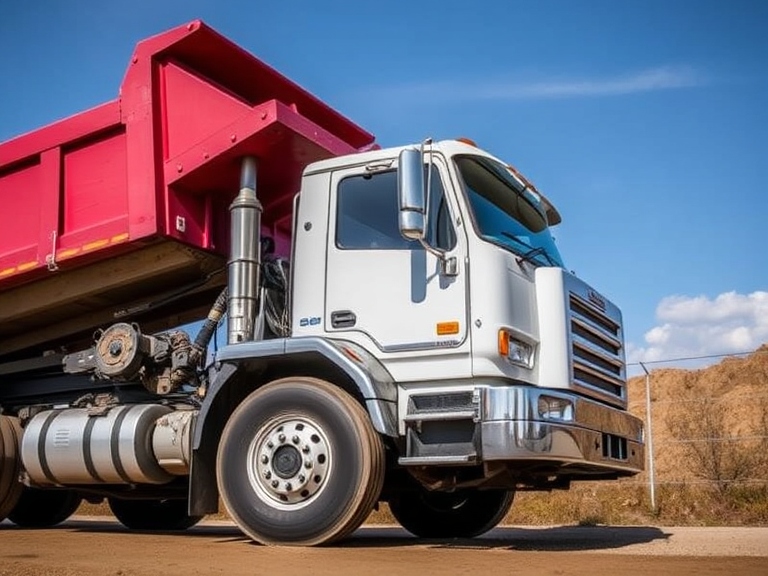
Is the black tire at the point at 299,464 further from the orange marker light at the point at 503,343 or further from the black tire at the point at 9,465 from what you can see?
the black tire at the point at 9,465

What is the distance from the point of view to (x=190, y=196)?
25.0ft

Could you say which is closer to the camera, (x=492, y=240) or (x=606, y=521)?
(x=492, y=240)

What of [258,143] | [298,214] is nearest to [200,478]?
[298,214]

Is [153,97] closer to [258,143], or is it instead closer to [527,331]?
[258,143]

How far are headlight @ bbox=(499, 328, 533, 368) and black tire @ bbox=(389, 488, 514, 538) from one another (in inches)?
86.7

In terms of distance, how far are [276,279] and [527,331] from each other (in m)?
2.01

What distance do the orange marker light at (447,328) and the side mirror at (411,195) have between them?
589mm

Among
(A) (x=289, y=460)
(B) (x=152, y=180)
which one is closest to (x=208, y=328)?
(B) (x=152, y=180)

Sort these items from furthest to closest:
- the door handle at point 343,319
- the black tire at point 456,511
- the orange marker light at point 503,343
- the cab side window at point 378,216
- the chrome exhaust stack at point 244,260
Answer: the black tire at point 456,511 < the chrome exhaust stack at point 244,260 < the door handle at point 343,319 < the cab side window at point 378,216 < the orange marker light at point 503,343

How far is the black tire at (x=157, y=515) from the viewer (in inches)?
381

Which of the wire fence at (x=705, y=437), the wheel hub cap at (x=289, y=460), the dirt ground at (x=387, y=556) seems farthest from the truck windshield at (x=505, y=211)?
the wire fence at (x=705, y=437)

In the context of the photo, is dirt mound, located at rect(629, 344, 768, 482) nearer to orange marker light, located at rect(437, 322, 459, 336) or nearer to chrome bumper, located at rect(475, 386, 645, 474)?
chrome bumper, located at rect(475, 386, 645, 474)

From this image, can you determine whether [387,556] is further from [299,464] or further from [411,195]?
[411,195]

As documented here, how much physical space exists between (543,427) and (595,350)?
1.21m
